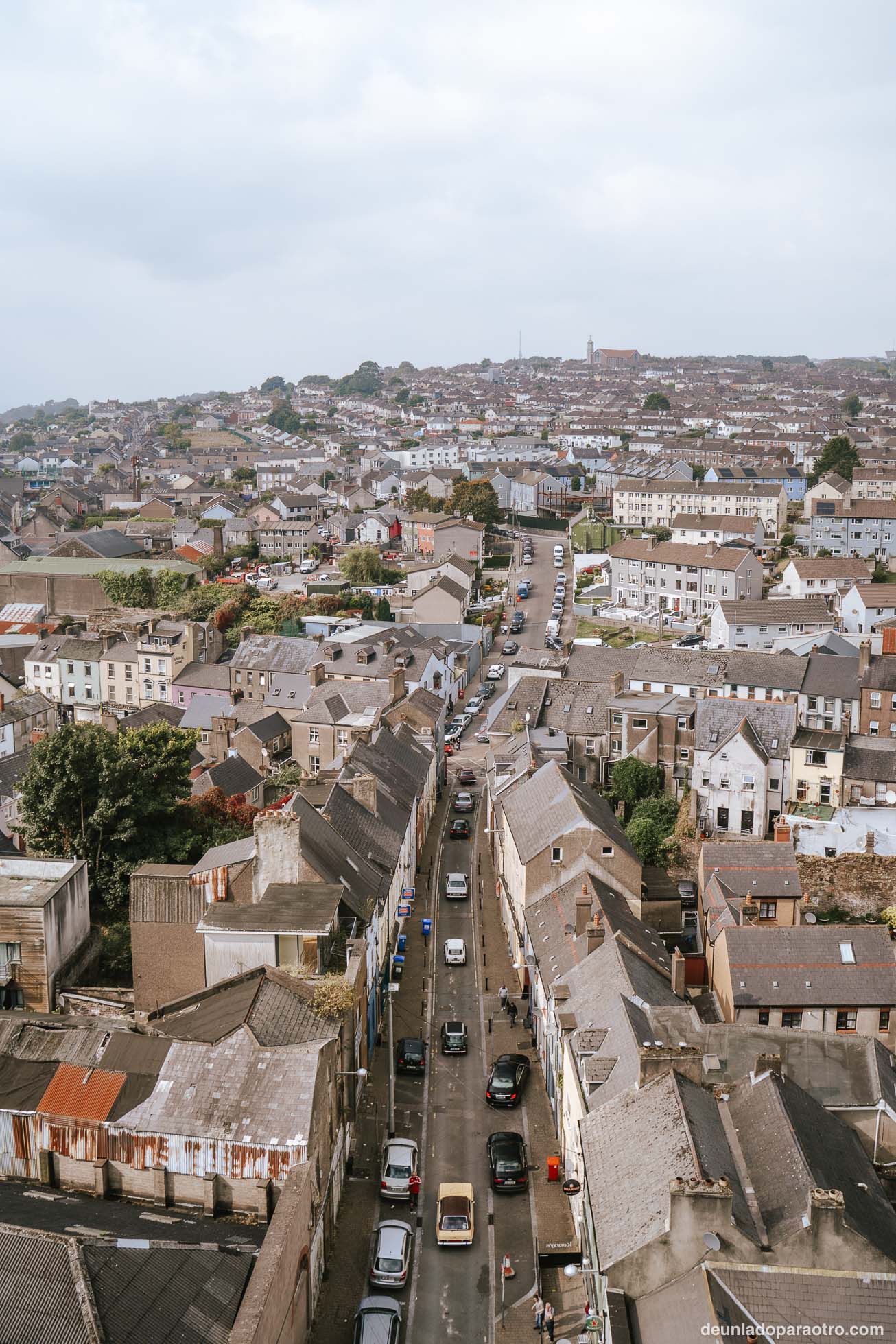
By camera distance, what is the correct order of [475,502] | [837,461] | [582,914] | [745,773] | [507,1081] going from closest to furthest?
1. [507,1081]
2. [582,914]
3. [745,773]
4. [475,502]
5. [837,461]

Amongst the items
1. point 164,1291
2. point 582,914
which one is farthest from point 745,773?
point 164,1291

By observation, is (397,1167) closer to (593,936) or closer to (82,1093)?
(82,1093)

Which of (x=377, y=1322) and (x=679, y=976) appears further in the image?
(x=679, y=976)

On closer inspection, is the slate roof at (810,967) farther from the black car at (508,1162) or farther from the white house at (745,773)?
the white house at (745,773)

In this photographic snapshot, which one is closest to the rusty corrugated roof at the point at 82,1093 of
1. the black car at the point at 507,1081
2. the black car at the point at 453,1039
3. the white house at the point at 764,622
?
the black car at the point at 507,1081

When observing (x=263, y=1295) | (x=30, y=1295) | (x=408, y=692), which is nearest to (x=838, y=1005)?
(x=263, y=1295)

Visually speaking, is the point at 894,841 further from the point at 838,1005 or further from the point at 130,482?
the point at 130,482
